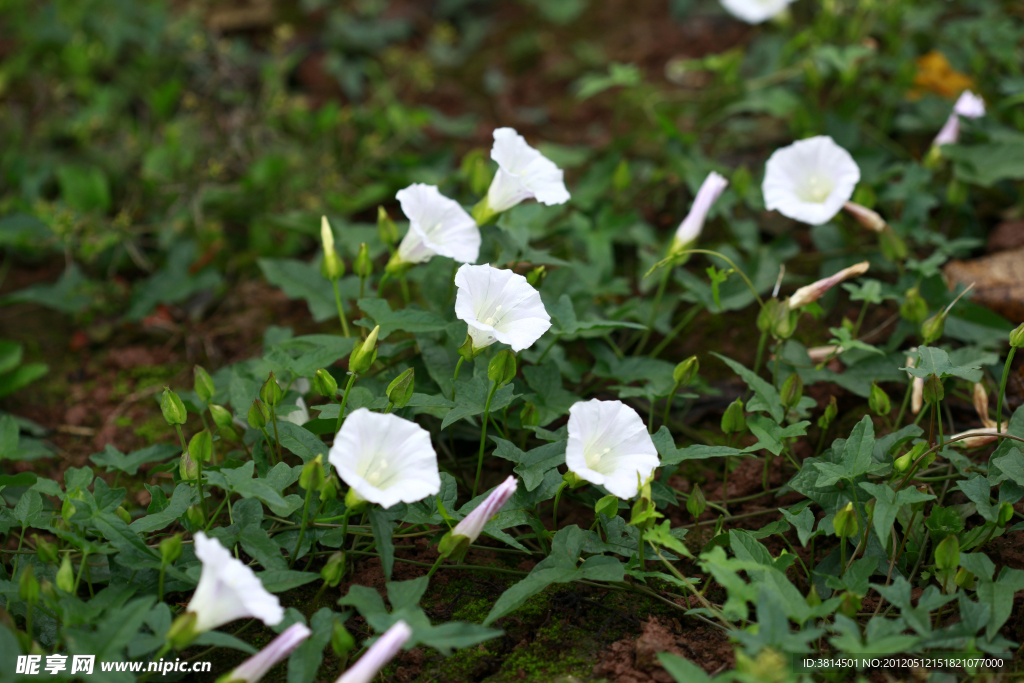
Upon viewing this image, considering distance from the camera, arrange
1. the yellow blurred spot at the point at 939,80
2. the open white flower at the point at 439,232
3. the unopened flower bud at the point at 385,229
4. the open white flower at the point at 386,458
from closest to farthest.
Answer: the open white flower at the point at 386,458 < the open white flower at the point at 439,232 < the unopened flower bud at the point at 385,229 < the yellow blurred spot at the point at 939,80

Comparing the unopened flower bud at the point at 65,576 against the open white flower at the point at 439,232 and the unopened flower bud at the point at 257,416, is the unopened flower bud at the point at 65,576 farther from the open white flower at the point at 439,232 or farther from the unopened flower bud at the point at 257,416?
the open white flower at the point at 439,232

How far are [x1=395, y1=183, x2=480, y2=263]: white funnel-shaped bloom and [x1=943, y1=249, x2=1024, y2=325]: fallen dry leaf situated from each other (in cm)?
157

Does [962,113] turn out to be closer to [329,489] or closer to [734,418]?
[734,418]

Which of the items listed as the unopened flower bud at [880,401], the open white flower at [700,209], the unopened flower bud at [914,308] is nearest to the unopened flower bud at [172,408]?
the open white flower at [700,209]

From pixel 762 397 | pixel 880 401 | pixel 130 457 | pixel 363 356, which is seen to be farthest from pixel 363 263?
pixel 880 401

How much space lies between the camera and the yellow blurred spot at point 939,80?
3416mm

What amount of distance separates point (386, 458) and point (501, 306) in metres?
0.49

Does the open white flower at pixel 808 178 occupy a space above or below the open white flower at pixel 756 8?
below

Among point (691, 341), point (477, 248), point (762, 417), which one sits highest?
point (477, 248)

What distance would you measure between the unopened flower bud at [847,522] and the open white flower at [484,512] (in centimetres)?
75

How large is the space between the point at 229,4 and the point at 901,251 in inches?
167

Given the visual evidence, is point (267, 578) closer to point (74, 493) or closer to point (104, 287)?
point (74, 493)

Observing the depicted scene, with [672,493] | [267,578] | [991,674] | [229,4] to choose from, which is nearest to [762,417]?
[672,493]

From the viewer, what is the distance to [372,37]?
447 cm
